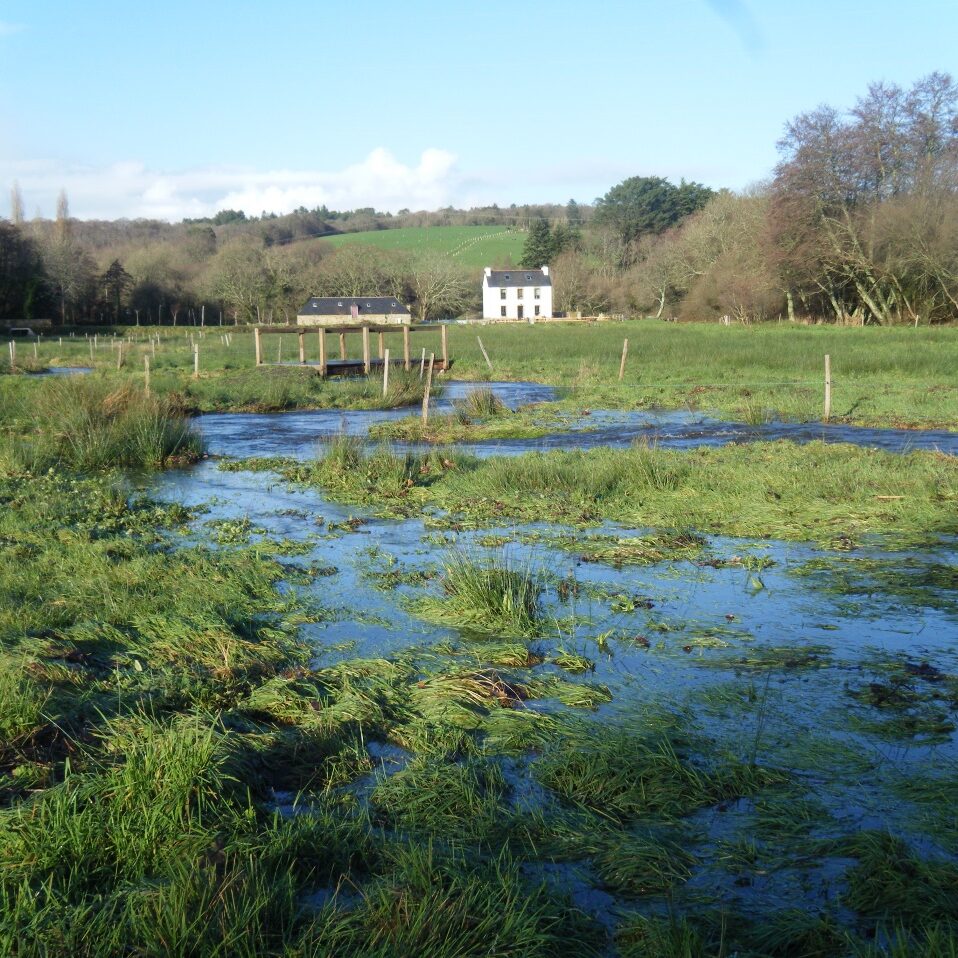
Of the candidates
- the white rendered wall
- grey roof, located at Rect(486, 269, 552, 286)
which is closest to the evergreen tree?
grey roof, located at Rect(486, 269, 552, 286)

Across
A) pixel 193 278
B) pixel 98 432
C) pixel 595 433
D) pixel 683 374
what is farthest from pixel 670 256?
pixel 98 432

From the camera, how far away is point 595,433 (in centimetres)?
2105

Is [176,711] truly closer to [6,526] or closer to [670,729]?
[670,729]

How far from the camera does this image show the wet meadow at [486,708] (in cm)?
384

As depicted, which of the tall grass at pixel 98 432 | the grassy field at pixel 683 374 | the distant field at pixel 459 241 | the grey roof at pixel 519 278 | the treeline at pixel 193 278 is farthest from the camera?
the distant field at pixel 459 241

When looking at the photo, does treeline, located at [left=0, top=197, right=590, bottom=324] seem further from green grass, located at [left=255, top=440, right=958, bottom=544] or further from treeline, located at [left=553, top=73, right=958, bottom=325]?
green grass, located at [left=255, top=440, right=958, bottom=544]

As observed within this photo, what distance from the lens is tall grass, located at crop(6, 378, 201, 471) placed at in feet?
53.0

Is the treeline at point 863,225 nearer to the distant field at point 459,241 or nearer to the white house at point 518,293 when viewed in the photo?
the white house at point 518,293

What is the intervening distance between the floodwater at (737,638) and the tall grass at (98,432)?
4.16 meters

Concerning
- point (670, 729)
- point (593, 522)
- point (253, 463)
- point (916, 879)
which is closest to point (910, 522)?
point (593, 522)

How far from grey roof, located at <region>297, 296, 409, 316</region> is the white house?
21.0 m

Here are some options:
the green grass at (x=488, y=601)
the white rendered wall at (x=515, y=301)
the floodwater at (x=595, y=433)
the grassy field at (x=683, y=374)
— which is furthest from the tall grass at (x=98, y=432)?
the white rendered wall at (x=515, y=301)

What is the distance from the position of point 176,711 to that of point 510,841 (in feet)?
7.94

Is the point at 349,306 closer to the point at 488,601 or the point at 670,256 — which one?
the point at 670,256
